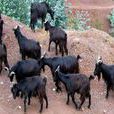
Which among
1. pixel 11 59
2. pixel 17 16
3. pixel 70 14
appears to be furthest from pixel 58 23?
pixel 11 59

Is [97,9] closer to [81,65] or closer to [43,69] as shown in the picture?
[81,65]

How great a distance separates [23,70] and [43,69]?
4.17 ft

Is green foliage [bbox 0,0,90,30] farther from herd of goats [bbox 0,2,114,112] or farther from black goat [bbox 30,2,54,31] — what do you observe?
herd of goats [bbox 0,2,114,112]

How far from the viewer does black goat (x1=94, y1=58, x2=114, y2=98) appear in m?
16.6

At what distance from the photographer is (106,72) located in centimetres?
1669

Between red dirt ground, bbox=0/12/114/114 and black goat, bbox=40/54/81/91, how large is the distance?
714 millimetres

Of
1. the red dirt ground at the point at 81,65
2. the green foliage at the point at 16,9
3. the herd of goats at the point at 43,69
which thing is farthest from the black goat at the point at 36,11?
the green foliage at the point at 16,9

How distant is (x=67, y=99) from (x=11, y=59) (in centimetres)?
295

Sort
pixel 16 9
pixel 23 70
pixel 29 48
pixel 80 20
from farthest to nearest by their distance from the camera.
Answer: pixel 80 20 → pixel 16 9 → pixel 29 48 → pixel 23 70

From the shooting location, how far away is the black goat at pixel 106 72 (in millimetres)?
16641

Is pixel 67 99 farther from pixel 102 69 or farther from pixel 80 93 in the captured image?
pixel 102 69

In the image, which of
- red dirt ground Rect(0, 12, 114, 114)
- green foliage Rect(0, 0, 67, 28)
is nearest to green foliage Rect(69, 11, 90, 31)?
green foliage Rect(0, 0, 67, 28)

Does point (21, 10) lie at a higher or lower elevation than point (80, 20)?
higher

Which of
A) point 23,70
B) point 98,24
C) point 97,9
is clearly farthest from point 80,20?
point 23,70
